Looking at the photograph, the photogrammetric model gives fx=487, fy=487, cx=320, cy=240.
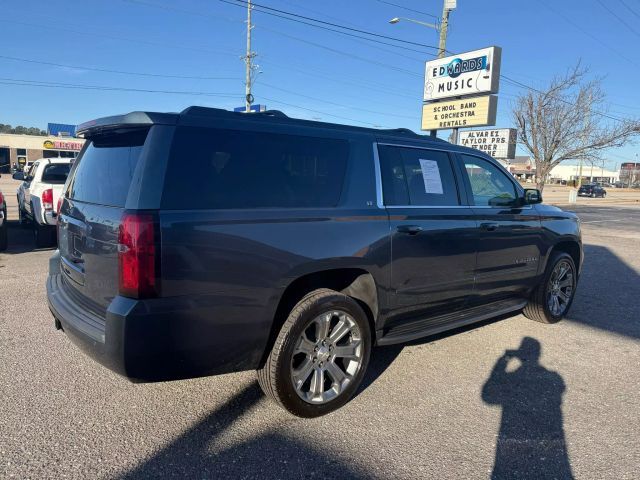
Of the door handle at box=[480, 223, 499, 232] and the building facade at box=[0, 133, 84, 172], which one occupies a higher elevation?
the building facade at box=[0, 133, 84, 172]

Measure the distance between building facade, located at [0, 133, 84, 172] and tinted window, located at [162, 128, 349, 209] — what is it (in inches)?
2341

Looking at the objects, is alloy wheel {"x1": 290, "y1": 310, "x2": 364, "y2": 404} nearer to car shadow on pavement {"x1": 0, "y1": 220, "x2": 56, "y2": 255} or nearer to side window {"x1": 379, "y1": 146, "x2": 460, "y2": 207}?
side window {"x1": 379, "y1": 146, "x2": 460, "y2": 207}

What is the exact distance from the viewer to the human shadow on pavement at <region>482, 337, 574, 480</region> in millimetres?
2723

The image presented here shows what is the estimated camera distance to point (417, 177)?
3912 mm

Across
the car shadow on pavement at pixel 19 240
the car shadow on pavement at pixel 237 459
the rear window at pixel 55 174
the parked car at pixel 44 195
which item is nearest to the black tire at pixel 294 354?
the car shadow on pavement at pixel 237 459

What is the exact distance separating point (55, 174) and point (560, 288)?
9117 millimetres

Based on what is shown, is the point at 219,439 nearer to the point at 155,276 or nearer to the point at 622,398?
the point at 155,276

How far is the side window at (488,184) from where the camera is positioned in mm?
4473

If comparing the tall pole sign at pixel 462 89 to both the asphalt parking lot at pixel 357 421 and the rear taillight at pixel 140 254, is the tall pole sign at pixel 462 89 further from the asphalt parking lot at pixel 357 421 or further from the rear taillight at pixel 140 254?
the rear taillight at pixel 140 254

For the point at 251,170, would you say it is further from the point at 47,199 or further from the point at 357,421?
the point at 47,199

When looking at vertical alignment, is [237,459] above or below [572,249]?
below

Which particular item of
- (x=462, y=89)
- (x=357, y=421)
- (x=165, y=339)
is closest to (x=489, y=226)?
(x=357, y=421)

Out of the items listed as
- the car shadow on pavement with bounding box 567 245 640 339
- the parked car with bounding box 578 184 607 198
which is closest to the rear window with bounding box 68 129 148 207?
the car shadow on pavement with bounding box 567 245 640 339

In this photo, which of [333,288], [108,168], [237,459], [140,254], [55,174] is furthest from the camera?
[55,174]
